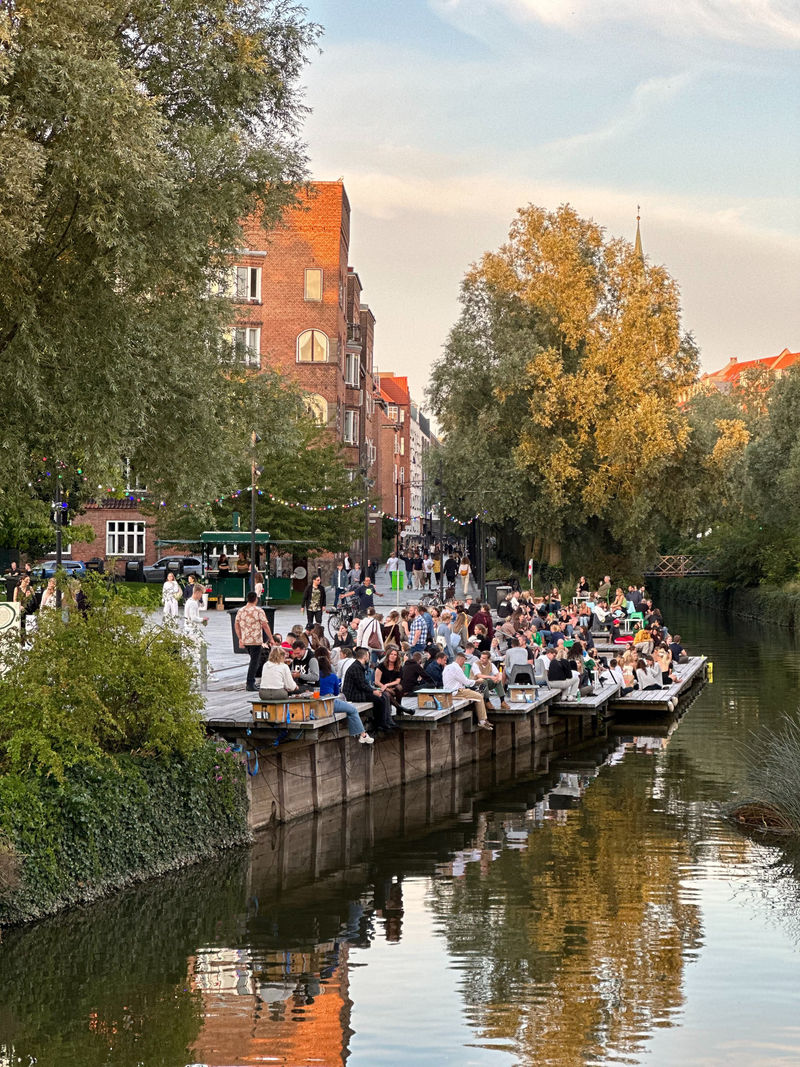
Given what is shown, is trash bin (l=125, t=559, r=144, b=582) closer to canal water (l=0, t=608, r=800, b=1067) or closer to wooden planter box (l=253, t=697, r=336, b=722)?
canal water (l=0, t=608, r=800, b=1067)

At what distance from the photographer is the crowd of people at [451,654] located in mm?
21562

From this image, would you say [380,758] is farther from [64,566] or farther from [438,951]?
[64,566]

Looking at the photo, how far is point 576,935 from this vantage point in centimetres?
1569

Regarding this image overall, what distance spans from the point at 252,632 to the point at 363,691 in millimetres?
1945

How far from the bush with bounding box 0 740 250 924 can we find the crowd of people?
1.69 m

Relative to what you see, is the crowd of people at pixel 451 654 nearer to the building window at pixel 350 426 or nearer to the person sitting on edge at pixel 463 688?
the person sitting on edge at pixel 463 688

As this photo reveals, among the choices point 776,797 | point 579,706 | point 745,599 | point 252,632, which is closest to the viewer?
point 776,797

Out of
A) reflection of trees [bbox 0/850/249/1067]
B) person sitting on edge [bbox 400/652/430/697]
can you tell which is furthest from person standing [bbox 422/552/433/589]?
reflection of trees [bbox 0/850/249/1067]

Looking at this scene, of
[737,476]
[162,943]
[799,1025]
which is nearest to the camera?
[799,1025]

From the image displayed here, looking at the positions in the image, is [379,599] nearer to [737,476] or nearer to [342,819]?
[737,476]

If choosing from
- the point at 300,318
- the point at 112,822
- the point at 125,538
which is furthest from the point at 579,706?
the point at 300,318

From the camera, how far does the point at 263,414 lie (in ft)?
73.4

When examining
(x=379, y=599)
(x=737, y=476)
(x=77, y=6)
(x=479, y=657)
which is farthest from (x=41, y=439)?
(x=737, y=476)

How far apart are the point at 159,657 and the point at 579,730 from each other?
52.2 feet
